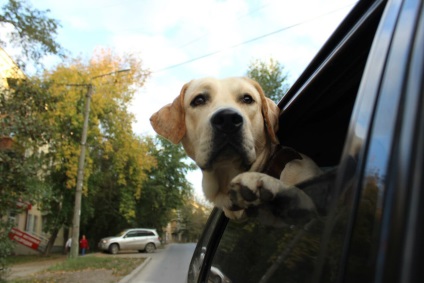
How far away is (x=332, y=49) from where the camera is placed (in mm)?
1551

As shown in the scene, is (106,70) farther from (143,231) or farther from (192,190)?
(192,190)

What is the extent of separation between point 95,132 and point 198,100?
2183 centimetres

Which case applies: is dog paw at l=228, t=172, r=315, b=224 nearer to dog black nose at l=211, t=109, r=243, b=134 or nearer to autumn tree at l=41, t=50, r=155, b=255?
dog black nose at l=211, t=109, r=243, b=134

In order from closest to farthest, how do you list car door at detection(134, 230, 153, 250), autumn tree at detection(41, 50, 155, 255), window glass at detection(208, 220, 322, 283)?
window glass at detection(208, 220, 322, 283)
autumn tree at detection(41, 50, 155, 255)
car door at detection(134, 230, 153, 250)

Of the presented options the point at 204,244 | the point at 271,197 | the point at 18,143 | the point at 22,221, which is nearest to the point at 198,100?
the point at 271,197

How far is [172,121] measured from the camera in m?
2.30

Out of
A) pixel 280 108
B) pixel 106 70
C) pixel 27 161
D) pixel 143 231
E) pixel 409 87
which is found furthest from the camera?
pixel 143 231

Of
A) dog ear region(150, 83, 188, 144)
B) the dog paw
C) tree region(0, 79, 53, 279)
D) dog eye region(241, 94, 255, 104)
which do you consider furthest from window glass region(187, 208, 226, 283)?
tree region(0, 79, 53, 279)

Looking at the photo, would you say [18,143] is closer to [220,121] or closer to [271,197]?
[220,121]

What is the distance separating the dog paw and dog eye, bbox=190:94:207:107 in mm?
640

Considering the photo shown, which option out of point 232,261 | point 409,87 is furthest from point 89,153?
point 409,87

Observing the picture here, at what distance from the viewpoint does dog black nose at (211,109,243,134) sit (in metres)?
1.82

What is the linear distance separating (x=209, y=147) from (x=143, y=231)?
100 ft

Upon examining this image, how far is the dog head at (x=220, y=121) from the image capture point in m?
1.85
